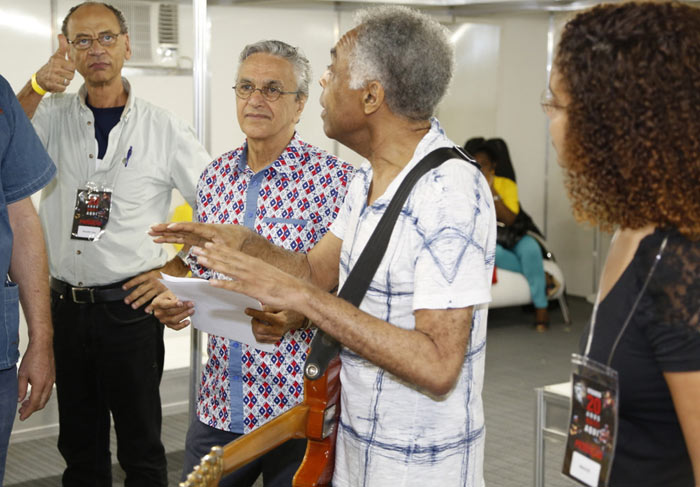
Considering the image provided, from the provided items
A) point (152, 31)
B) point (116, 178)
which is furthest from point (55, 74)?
point (152, 31)

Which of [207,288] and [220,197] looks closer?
[207,288]

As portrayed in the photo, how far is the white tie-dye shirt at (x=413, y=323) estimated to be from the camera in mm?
1510

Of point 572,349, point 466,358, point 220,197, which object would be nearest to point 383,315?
point 466,358

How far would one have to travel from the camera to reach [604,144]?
4.17 ft

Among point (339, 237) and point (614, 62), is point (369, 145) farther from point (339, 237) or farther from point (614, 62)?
point (614, 62)

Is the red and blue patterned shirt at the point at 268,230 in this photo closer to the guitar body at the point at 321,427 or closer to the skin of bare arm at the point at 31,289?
the skin of bare arm at the point at 31,289

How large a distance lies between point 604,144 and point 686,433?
448 millimetres

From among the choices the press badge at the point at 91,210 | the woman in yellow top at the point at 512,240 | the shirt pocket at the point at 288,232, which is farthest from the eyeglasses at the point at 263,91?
the woman in yellow top at the point at 512,240

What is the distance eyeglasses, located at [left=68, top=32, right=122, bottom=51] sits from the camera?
3.37m

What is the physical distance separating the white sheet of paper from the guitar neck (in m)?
0.37

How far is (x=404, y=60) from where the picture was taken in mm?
1646

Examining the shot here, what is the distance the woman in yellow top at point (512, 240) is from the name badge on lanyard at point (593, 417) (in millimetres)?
5639

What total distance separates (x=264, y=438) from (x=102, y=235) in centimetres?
188

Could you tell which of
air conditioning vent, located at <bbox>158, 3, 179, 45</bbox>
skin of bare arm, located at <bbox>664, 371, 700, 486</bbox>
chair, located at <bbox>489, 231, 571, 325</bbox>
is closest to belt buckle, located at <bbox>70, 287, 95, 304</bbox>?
air conditioning vent, located at <bbox>158, 3, 179, 45</bbox>
